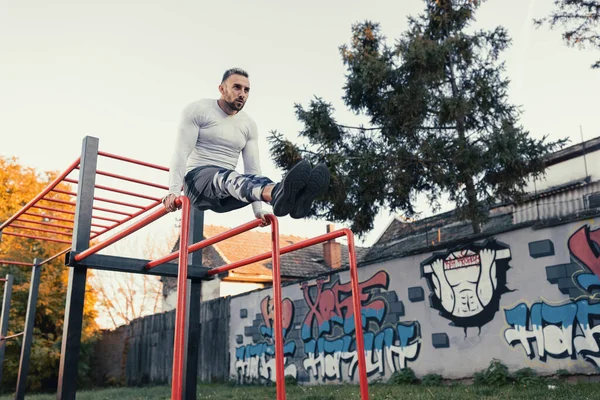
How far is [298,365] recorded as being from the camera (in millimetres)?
11281

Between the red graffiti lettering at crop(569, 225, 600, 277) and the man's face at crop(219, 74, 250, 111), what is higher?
the man's face at crop(219, 74, 250, 111)

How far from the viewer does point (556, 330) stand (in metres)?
7.04

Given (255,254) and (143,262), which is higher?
(255,254)

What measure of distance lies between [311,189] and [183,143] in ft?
3.23

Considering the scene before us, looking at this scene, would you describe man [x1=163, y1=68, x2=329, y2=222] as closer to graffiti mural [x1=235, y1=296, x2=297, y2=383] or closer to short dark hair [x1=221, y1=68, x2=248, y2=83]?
short dark hair [x1=221, y1=68, x2=248, y2=83]

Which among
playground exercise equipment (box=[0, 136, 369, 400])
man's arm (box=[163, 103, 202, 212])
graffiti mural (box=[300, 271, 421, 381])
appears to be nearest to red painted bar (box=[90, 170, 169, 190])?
playground exercise equipment (box=[0, 136, 369, 400])

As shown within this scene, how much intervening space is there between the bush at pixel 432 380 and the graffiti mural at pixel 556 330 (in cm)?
135

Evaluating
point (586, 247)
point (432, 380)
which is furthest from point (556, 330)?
point (432, 380)

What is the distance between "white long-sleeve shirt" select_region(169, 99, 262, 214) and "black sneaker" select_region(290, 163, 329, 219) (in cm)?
46

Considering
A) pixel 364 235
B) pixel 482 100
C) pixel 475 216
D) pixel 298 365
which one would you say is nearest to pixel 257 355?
pixel 298 365

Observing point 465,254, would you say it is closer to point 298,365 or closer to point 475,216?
point 475,216

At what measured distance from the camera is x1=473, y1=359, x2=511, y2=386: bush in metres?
7.38

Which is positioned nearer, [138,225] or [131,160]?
[138,225]

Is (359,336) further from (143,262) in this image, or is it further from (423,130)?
(423,130)
